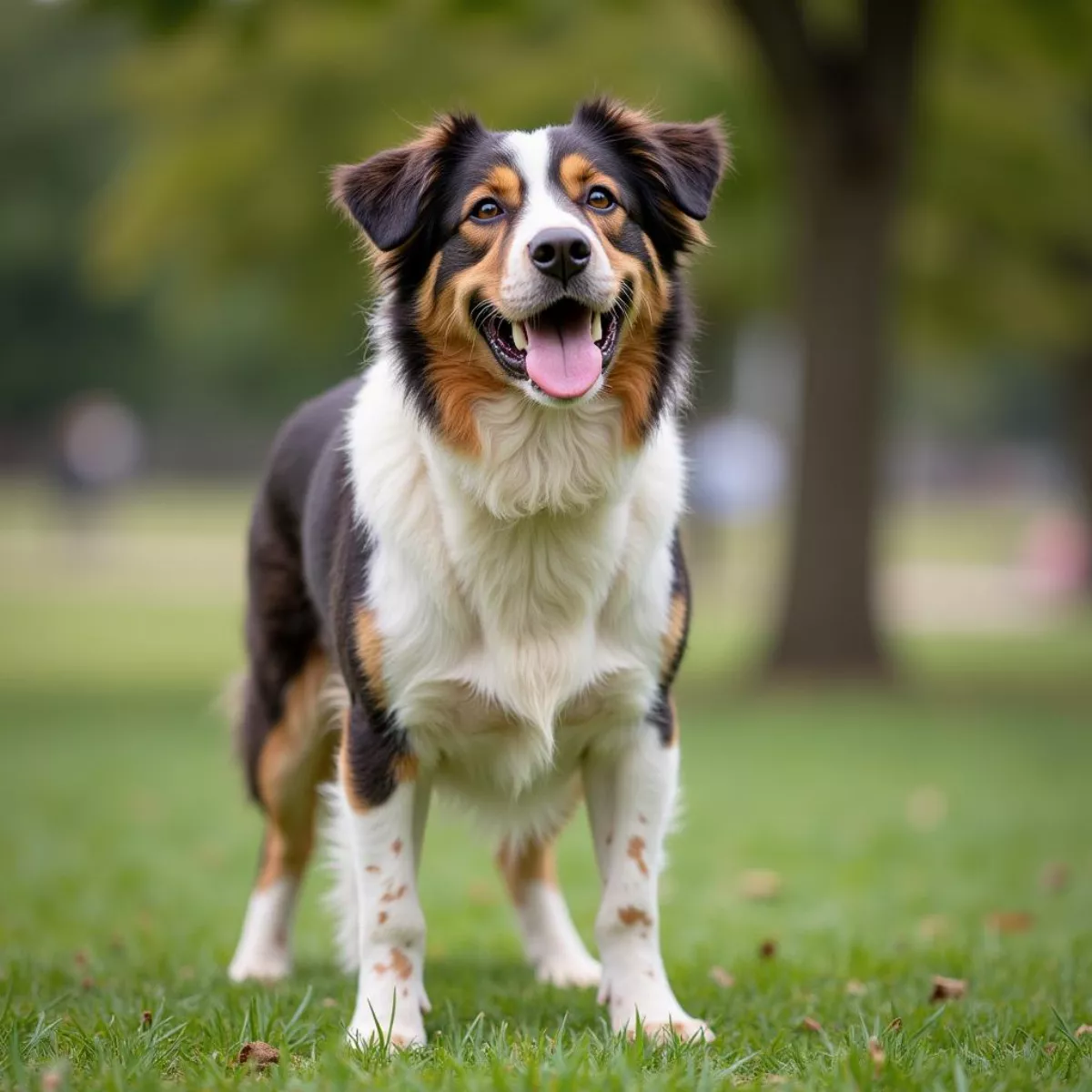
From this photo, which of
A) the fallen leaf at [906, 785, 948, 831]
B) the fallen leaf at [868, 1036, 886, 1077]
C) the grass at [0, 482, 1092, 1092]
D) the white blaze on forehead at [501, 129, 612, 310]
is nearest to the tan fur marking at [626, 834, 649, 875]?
the grass at [0, 482, 1092, 1092]

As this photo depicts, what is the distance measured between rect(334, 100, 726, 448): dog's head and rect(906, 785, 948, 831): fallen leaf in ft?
16.4

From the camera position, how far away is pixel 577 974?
559cm

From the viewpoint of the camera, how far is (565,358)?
4.50 meters

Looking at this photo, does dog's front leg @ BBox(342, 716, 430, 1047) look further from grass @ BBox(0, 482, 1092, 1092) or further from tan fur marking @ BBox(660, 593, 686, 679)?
tan fur marking @ BBox(660, 593, 686, 679)

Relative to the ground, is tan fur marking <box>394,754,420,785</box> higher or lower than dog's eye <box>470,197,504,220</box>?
lower

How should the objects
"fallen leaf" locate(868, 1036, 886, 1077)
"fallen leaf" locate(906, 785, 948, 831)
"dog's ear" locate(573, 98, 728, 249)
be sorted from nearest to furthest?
"fallen leaf" locate(868, 1036, 886, 1077), "dog's ear" locate(573, 98, 728, 249), "fallen leaf" locate(906, 785, 948, 831)

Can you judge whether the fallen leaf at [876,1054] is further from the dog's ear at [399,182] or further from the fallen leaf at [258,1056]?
the dog's ear at [399,182]

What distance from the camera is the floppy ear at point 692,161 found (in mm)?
4758

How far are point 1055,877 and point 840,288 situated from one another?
24.8 feet

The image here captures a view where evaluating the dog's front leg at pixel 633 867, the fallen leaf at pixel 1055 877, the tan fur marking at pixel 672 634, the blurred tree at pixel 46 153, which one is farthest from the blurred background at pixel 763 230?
the blurred tree at pixel 46 153

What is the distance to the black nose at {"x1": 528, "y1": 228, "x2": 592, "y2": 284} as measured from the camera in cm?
432

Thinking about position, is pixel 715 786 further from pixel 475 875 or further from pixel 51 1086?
pixel 51 1086

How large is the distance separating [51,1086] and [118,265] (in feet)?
63.9

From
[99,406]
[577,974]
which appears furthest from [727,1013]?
[99,406]
